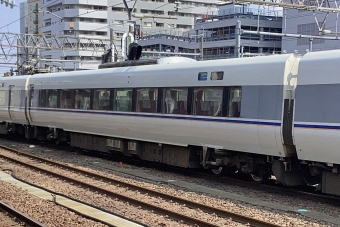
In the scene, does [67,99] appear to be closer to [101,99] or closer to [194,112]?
[101,99]

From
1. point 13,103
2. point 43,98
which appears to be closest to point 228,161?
point 43,98

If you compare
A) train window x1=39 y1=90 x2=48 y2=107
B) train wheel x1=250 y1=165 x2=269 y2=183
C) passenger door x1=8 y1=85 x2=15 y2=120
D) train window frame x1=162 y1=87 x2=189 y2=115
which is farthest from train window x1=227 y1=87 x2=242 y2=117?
passenger door x1=8 y1=85 x2=15 y2=120

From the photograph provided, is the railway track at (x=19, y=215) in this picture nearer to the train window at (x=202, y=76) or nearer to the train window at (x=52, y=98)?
the train window at (x=202, y=76)

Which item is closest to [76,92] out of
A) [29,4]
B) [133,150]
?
[133,150]

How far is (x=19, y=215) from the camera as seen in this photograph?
9.70 m

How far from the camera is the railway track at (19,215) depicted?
29.7 ft

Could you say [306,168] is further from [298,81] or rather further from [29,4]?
[29,4]

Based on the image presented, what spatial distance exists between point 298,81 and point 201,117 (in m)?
3.20

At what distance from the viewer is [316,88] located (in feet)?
35.6

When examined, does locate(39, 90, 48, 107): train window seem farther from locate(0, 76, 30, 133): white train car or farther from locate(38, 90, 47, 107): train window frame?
locate(0, 76, 30, 133): white train car

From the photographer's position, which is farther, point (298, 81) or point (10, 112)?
point (10, 112)

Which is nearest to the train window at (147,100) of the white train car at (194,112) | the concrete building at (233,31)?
the white train car at (194,112)

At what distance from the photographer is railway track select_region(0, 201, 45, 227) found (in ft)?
29.7

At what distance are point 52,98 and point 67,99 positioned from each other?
156 centimetres
